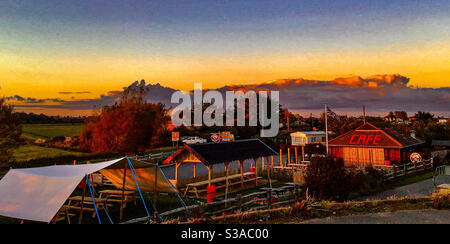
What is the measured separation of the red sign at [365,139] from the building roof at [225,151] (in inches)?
474

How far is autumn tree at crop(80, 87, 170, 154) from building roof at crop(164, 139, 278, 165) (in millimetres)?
22669

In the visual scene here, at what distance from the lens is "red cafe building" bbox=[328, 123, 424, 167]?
95.9 feet

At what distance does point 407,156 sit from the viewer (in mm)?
29812

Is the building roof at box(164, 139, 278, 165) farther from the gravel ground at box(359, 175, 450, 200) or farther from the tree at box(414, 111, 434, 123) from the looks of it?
the tree at box(414, 111, 434, 123)

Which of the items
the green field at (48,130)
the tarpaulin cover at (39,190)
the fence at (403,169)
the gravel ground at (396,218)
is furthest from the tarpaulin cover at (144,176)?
the green field at (48,130)

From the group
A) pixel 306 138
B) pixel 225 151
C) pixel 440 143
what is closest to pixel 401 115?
pixel 440 143

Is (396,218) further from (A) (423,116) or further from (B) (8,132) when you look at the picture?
(A) (423,116)

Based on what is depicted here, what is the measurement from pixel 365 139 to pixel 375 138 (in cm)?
91

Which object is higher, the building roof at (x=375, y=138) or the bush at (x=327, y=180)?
the building roof at (x=375, y=138)

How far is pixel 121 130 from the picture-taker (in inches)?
1640

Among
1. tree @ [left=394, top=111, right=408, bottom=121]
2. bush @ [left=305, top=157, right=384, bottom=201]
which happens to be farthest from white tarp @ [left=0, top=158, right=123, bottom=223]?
tree @ [left=394, top=111, right=408, bottom=121]

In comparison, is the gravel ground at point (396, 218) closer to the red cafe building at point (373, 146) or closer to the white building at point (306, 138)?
the red cafe building at point (373, 146)

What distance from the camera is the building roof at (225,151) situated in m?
19.4
